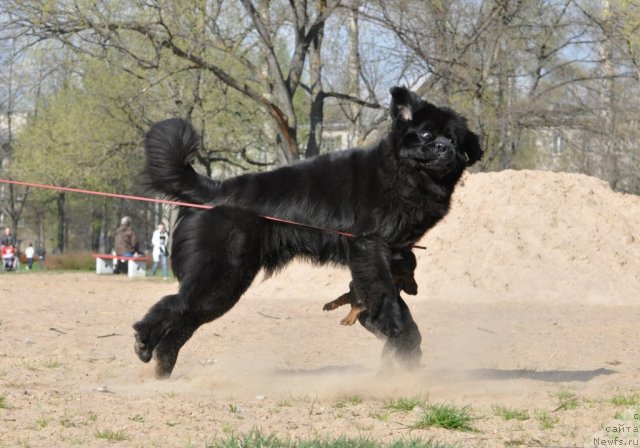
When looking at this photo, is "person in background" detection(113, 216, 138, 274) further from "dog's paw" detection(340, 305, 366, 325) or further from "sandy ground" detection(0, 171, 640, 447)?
"dog's paw" detection(340, 305, 366, 325)

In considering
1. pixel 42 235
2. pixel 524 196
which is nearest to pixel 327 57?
pixel 524 196

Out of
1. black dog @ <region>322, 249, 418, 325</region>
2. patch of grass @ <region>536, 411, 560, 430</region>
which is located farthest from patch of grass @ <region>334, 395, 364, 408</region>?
patch of grass @ <region>536, 411, 560, 430</region>

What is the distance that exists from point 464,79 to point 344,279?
7.17 meters

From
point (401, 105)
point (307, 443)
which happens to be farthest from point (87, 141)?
point (307, 443)

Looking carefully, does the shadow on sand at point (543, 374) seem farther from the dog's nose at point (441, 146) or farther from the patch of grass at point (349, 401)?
the dog's nose at point (441, 146)

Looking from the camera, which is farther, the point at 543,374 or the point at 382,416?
the point at 543,374

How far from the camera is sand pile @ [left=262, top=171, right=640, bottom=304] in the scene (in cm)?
Result: 1410

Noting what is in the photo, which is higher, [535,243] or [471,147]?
[471,147]

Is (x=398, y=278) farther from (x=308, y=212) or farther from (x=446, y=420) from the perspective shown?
(x=446, y=420)

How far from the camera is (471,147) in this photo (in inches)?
261

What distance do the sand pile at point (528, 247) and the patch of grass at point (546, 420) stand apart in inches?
349

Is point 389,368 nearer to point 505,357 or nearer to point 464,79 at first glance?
point 505,357

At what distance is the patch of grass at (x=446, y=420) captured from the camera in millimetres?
4582

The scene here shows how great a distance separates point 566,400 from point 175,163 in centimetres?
335
